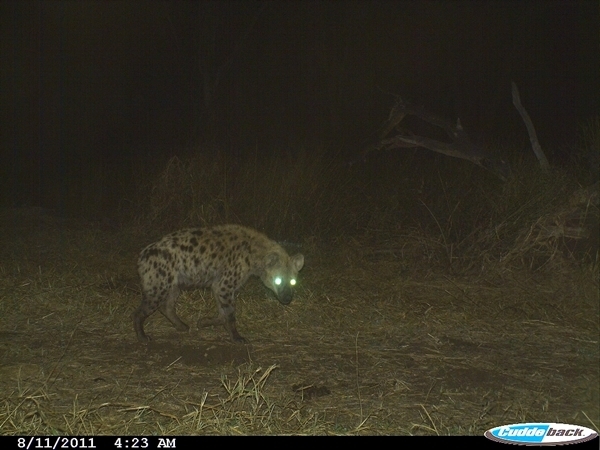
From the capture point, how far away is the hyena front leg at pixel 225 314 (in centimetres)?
474

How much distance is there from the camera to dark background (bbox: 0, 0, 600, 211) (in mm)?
12781

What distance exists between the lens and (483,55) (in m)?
13.5

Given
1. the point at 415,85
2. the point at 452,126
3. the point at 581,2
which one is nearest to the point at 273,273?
the point at 452,126

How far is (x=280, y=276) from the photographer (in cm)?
517

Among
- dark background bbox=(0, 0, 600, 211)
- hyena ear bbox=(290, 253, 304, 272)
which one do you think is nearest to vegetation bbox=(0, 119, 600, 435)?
hyena ear bbox=(290, 253, 304, 272)

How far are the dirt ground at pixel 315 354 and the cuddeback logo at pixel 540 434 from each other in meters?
0.07

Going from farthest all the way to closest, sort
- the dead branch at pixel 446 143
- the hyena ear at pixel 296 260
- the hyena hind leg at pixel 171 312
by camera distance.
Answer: the dead branch at pixel 446 143
the hyena ear at pixel 296 260
the hyena hind leg at pixel 171 312

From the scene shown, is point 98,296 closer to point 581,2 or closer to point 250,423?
point 250,423

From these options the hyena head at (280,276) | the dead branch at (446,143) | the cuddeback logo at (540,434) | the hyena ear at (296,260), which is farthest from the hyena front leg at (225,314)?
the dead branch at (446,143)

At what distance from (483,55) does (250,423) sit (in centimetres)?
1143

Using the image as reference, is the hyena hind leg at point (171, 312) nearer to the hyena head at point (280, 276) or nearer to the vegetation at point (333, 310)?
the vegetation at point (333, 310)

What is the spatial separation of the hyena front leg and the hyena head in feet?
1.09

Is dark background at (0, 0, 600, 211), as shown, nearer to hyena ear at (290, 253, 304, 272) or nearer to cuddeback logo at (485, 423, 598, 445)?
hyena ear at (290, 253, 304, 272)

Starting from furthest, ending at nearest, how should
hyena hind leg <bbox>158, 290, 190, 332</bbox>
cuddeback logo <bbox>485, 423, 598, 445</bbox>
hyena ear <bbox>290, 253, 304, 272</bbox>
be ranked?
1. hyena ear <bbox>290, 253, 304, 272</bbox>
2. hyena hind leg <bbox>158, 290, 190, 332</bbox>
3. cuddeback logo <bbox>485, 423, 598, 445</bbox>
